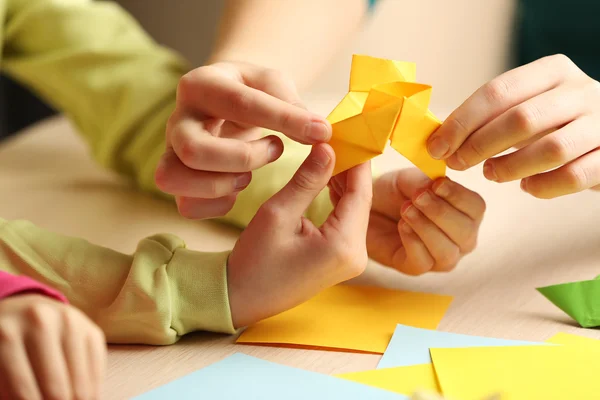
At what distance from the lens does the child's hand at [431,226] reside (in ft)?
1.85

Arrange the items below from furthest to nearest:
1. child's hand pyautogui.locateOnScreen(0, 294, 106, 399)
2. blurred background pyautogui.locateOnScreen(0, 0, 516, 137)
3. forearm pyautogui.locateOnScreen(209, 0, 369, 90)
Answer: blurred background pyautogui.locateOnScreen(0, 0, 516, 137) → forearm pyautogui.locateOnScreen(209, 0, 369, 90) → child's hand pyautogui.locateOnScreen(0, 294, 106, 399)

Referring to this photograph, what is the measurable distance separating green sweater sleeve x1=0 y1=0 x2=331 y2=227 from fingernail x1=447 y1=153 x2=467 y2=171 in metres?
0.22

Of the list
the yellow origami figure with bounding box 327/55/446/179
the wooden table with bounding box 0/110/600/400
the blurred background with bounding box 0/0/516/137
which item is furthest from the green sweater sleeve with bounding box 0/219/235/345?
the blurred background with bounding box 0/0/516/137

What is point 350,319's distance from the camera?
516 mm

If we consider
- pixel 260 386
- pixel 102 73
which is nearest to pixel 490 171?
pixel 260 386

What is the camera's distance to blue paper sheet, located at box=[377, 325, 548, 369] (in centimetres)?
45

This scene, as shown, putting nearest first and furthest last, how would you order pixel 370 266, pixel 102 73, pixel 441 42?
pixel 370 266 < pixel 102 73 < pixel 441 42

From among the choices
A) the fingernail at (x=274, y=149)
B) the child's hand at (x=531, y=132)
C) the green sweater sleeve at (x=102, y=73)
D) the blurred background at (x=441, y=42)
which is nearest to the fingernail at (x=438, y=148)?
the child's hand at (x=531, y=132)

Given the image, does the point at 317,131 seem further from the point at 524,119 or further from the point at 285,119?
the point at 524,119

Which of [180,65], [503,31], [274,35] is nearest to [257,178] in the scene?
[274,35]

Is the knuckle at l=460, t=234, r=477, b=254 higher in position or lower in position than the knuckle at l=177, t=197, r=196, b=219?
higher

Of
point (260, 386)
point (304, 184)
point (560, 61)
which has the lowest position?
point (260, 386)

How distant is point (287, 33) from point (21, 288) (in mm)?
483

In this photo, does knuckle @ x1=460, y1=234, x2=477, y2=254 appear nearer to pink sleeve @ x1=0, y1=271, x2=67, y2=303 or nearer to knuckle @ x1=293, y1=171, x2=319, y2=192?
knuckle @ x1=293, y1=171, x2=319, y2=192
